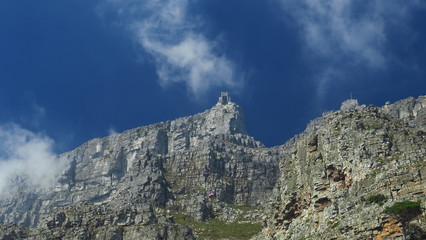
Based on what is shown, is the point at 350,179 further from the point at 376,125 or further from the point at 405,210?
the point at 405,210

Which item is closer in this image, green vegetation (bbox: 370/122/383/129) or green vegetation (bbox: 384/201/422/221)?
green vegetation (bbox: 384/201/422/221)

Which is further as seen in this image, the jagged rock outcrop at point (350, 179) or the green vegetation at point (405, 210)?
the jagged rock outcrop at point (350, 179)

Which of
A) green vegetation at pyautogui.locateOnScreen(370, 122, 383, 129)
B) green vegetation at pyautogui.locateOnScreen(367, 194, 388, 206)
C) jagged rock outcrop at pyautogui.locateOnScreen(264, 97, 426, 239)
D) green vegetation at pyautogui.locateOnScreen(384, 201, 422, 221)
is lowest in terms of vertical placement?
green vegetation at pyautogui.locateOnScreen(384, 201, 422, 221)

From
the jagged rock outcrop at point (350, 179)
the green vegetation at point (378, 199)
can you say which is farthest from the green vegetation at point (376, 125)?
the green vegetation at point (378, 199)

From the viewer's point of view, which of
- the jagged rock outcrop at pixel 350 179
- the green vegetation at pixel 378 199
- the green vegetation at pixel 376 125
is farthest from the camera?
the green vegetation at pixel 376 125

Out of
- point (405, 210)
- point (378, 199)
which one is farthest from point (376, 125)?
point (405, 210)

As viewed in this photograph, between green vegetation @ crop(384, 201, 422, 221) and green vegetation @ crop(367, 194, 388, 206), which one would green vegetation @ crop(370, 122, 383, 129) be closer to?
green vegetation @ crop(367, 194, 388, 206)

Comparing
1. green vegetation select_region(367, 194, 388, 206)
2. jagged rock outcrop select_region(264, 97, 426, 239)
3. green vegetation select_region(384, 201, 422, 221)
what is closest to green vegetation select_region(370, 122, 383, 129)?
jagged rock outcrop select_region(264, 97, 426, 239)

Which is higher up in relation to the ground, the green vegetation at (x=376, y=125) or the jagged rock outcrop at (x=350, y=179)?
the green vegetation at (x=376, y=125)

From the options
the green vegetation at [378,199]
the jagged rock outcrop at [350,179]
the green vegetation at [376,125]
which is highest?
the green vegetation at [376,125]

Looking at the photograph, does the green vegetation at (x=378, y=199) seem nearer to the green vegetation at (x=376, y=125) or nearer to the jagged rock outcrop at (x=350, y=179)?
the jagged rock outcrop at (x=350, y=179)

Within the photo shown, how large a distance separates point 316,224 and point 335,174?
1176cm

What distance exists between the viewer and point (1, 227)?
197750 mm

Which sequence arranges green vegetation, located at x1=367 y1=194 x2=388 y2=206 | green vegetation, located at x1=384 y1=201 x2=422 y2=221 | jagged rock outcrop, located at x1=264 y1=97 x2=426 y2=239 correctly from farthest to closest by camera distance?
green vegetation, located at x1=367 y1=194 x2=388 y2=206 < jagged rock outcrop, located at x1=264 y1=97 x2=426 y2=239 < green vegetation, located at x1=384 y1=201 x2=422 y2=221
